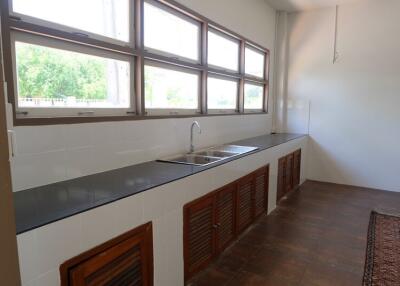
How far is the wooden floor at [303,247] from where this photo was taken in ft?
7.66

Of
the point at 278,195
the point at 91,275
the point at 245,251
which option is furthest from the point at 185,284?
the point at 278,195

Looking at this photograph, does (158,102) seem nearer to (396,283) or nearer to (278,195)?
(278,195)

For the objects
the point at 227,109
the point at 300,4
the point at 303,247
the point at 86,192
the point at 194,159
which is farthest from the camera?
the point at 300,4

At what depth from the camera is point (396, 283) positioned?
2238mm

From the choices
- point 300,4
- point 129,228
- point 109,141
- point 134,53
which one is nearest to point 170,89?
point 134,53

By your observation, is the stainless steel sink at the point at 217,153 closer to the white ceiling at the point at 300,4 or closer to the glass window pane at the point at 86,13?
the glass window pane at the point at 86,13

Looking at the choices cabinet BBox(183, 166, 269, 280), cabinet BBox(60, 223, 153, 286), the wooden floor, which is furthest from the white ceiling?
cabinet BBox(60, 223, 153, 286)

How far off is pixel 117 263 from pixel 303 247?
6.48 ft

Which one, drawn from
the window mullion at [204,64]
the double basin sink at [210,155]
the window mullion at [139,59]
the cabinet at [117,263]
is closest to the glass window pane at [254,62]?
the window mullion at [204,64]

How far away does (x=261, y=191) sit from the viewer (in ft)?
11.3

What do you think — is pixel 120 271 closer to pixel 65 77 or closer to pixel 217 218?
pixel 217 218

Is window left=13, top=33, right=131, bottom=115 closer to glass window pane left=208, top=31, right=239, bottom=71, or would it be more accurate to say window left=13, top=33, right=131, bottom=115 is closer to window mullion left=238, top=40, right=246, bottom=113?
glass window pane left=208, top=31, right=239, bottom=71

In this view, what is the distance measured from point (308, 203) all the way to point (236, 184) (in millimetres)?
1812

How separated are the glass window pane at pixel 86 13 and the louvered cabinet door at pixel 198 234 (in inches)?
58.1
